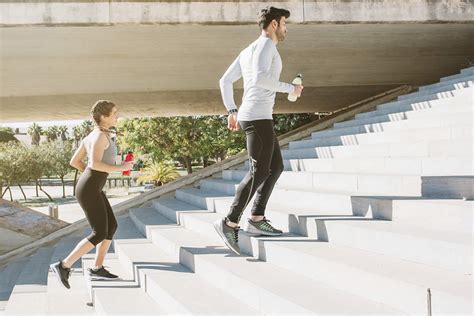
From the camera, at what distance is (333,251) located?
339 centimetres

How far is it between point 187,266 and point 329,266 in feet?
5.50

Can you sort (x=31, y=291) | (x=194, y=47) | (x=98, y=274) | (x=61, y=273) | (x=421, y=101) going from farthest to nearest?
(x=194, y=47)
(x=421, y=101)
(x=31, y=291)
(x=98, y=274)
(x=61, y=273)

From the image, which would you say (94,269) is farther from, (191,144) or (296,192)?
(191,144)

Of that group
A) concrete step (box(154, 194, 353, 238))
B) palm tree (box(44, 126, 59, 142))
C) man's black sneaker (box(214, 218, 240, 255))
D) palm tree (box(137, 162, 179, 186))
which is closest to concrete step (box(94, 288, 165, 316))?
man's black sneaker (box(214, 218, 240, 255))

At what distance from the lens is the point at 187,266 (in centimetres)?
432

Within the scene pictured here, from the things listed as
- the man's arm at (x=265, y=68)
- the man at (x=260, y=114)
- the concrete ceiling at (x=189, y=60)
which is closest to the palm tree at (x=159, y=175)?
the concrete ceiling at (x=189, y=60)

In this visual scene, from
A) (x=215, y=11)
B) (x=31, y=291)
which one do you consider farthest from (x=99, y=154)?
(x=215, y=11)

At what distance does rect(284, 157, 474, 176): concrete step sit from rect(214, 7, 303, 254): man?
1668 millimetres

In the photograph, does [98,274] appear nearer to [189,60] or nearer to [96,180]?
[96,180]

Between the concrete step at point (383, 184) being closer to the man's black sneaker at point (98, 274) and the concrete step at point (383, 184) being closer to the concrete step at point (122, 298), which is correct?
the concrete step at point (122, 298)

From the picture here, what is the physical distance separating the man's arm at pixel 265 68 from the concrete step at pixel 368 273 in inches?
50.5

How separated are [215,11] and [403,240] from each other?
22.7ft

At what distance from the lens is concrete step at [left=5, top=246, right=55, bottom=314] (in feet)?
15.1

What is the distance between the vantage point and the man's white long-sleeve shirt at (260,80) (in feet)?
12.1
